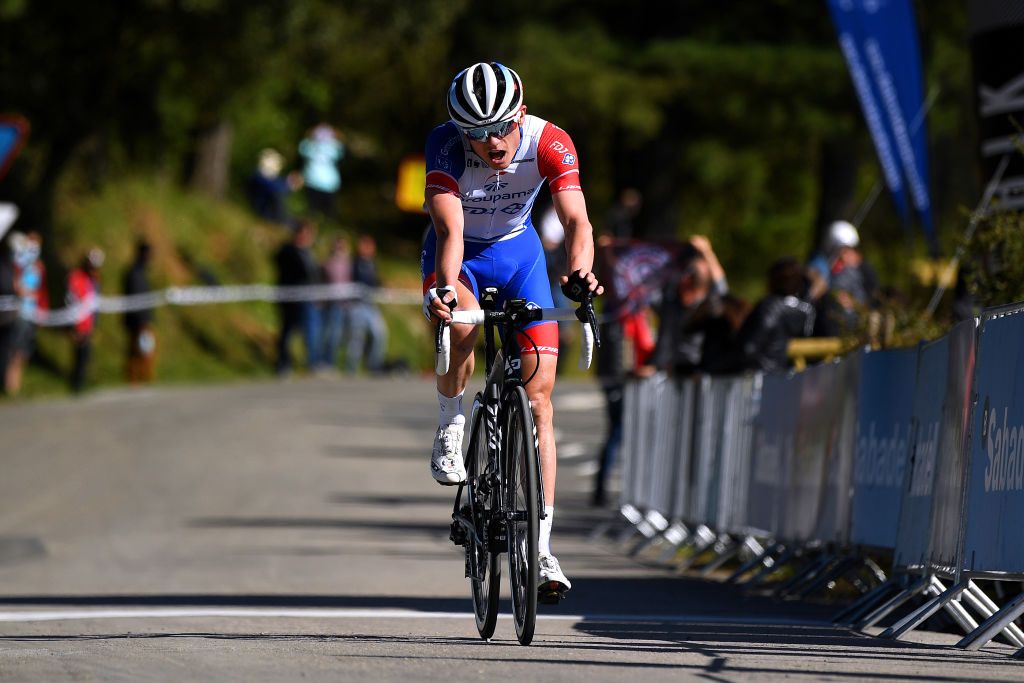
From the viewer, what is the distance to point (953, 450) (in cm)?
895

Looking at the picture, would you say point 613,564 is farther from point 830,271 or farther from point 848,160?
point 848,160

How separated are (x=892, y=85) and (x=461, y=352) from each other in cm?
751

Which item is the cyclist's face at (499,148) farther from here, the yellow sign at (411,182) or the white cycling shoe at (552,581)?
the yellow sign at (411,182)

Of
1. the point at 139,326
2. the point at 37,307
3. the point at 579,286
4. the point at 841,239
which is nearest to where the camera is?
the point at 579,286

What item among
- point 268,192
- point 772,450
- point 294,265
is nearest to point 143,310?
point 294,265

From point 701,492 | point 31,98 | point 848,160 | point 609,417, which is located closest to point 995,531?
point 701,492

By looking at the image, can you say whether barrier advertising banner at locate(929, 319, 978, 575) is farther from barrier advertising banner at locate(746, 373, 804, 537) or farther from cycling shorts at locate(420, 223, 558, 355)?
barrier advertising banner at locate(746, 373, 804, 537)

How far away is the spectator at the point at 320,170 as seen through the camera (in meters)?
46.9

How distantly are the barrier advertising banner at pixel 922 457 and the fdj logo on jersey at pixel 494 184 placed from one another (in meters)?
2.16

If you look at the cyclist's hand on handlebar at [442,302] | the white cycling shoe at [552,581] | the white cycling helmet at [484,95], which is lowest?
the white cycling shoe at [552,581]

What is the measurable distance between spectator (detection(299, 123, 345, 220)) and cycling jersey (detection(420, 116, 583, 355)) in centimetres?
3848

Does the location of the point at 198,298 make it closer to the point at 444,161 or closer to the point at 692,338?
the point at 692,338

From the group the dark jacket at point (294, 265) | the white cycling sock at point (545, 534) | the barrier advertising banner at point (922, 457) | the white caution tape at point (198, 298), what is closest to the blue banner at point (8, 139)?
the white caution tape at point (198, 298)

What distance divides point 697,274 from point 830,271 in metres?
1.11
